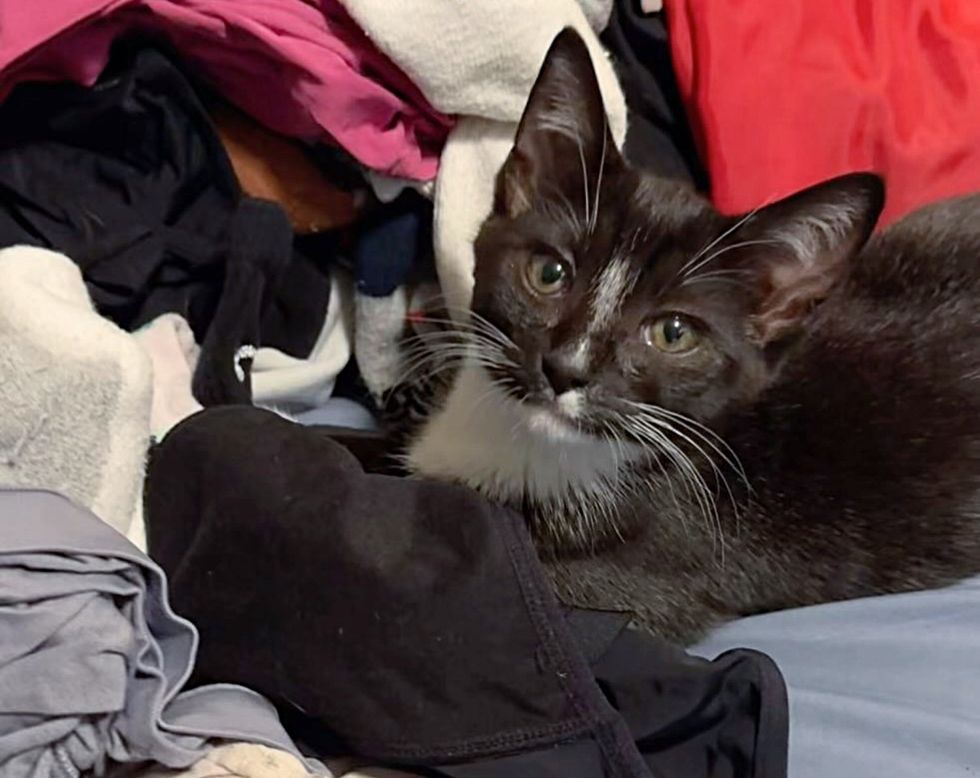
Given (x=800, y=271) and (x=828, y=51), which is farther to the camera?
(x=828, y=51)

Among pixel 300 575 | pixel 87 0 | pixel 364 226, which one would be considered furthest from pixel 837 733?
pixel 87 0

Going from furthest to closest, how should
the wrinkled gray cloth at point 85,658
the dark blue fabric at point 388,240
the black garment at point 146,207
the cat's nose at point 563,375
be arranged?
1. the dark blue fabric at point 388,240
2. the black garment at point 146,207
3. the cat's nose at point 563,375
4. the wrinkled gray cloth at point 85,658

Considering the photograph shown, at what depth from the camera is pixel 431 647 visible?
0.96 metres

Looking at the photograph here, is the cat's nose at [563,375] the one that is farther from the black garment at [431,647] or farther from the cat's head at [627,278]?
the black garment at [431,647]

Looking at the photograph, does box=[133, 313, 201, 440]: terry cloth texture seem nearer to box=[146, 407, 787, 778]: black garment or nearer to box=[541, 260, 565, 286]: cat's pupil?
box=[146, 407, 787, 778]: black garment

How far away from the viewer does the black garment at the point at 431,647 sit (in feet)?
3.10

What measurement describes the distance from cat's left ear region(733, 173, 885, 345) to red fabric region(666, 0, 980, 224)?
0.31 meters

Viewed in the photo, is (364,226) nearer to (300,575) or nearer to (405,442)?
(405,442)

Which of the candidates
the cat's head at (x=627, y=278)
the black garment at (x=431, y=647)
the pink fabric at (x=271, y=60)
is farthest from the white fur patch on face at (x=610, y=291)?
the pink fabric at (x=271, y=60)

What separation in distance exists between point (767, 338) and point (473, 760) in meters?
0.42

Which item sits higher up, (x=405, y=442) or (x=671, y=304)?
(x=671, y=304)

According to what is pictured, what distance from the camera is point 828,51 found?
1.36 m

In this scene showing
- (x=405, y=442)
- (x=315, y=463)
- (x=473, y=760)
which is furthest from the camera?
(x=405, y=442)

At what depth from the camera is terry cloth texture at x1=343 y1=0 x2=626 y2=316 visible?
116cm
